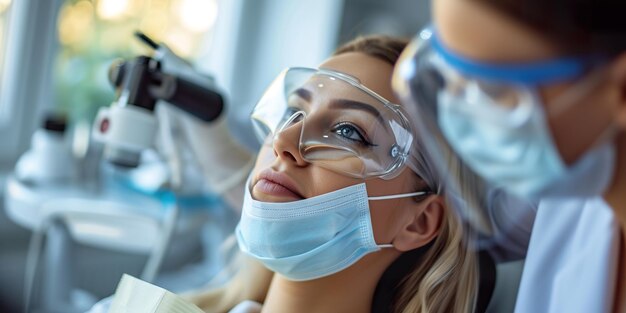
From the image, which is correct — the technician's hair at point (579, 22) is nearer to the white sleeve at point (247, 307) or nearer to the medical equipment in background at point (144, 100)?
the white sleeve at point (247, 307)

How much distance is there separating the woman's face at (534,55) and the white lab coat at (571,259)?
35cm

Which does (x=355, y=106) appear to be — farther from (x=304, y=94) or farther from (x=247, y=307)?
(x=247, y=307)

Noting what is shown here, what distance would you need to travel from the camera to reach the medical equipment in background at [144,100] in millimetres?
1429

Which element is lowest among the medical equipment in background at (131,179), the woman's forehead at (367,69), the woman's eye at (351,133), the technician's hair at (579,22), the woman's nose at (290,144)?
the medical equipment in background at (131,179)

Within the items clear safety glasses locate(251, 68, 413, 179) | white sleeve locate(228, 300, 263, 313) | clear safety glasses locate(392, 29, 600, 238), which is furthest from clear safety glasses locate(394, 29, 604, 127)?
white sleeve locate(228, 300, 263, 313)

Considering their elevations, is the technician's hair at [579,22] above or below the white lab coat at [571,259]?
above

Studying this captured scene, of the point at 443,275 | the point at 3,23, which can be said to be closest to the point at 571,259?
the point at 443,275

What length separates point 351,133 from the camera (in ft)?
3.49

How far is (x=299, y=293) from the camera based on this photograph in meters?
1.12

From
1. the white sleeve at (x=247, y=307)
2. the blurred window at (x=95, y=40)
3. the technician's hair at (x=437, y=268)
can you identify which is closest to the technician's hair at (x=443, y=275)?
the technician's hair at (x=437, y=268)

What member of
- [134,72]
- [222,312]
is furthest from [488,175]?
[134,72]

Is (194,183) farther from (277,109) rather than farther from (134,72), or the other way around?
(277,109)

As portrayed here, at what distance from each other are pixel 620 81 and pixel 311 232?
1.70 ft

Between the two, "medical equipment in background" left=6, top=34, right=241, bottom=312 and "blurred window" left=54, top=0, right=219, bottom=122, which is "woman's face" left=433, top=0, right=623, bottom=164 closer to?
"medical equipment in background" left=6, top=34, right=241, bottom=312
